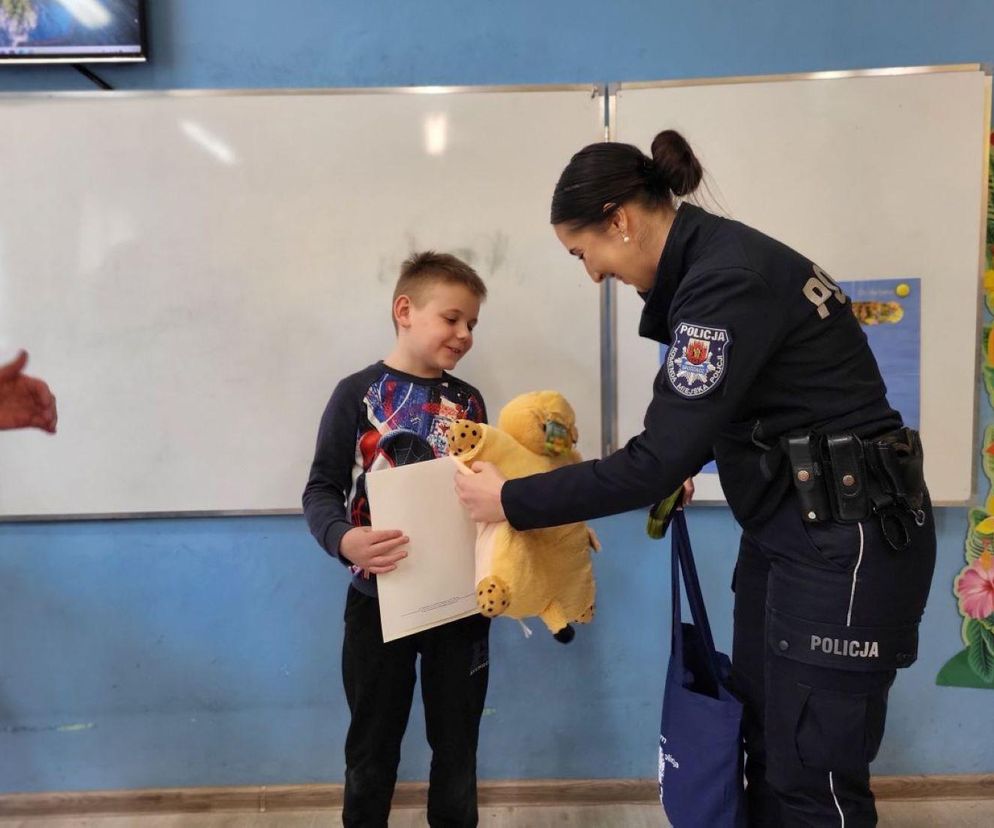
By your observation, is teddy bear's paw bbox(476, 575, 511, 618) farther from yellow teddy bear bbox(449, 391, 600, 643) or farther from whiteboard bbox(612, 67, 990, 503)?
whiteboard bbox(612, 67, 990, 503)

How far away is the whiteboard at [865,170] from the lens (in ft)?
4.86

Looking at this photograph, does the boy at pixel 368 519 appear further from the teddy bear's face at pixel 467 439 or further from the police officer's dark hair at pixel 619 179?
the police officer's dark hair at pixel 619 179

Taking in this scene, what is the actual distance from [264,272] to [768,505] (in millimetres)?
1175

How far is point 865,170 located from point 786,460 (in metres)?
0.94

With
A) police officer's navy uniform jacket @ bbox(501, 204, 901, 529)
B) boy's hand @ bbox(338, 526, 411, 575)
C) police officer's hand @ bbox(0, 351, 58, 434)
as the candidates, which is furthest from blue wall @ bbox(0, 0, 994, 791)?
police officer's navy uniform jacket @ bbox(501, 204, 901, 529)

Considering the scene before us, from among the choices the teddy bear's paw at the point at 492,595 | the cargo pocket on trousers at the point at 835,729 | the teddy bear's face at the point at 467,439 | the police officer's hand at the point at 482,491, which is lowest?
the cargo pocket on trousers at the point at 835,729

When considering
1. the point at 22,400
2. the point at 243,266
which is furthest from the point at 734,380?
the point at 22,400

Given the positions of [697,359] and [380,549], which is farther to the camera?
[380,549]

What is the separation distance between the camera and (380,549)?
106 centimetres

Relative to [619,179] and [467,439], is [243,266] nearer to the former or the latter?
→ [467,439]

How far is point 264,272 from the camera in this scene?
154cm

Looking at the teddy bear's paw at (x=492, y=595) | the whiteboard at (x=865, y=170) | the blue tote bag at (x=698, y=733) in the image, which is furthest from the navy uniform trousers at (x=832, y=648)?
the whiteboard at (x=865, y=170)

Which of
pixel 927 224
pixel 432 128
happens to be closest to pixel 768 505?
pixel 927 224

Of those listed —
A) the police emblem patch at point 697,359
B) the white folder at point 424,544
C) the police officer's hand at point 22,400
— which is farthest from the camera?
the police officer's hand at point 22,400
